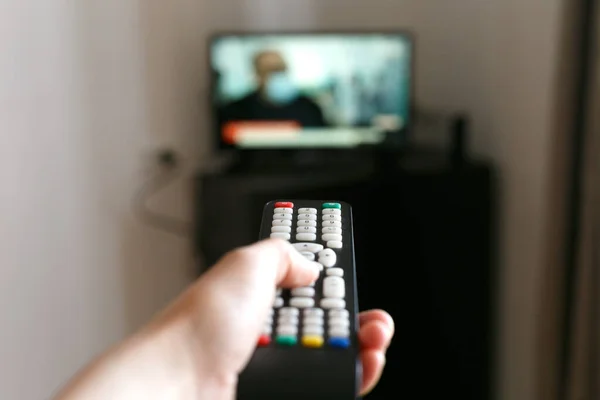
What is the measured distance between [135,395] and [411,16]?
1.51 meters

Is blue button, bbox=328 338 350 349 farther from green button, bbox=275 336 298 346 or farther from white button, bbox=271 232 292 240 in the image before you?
white button, bbox=271 232 292 240

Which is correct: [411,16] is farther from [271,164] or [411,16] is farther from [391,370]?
[391,370]

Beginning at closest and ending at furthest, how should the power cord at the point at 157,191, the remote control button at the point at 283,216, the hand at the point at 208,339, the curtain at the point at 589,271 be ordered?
the hand at the point at 208,339 < the remote control button at the point at 283,216 < the curtain at the point at 589,271 < the power cord at the point at 157,191

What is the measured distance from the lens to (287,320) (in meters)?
0.65

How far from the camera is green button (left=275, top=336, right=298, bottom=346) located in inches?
24.6

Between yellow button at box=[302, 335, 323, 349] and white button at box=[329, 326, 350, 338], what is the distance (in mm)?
12

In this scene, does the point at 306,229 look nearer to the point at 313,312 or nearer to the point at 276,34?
the point at 313,312

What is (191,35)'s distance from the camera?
1753 mm

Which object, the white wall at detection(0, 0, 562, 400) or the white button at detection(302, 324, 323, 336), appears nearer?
the white button at detection(302, 324, 323, 336)

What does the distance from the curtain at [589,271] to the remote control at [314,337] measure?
68cm

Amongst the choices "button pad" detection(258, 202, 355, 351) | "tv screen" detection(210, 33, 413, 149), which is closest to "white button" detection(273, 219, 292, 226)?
"button pad" detection(258, 202, 355, 351)

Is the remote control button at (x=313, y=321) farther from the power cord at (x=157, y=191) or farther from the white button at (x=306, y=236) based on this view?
the power cord at (x=157, y=191)

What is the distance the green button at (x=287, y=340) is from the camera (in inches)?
24.6

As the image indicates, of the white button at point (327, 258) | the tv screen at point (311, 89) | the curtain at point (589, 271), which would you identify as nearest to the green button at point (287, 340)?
the white button at point (327, 258)
